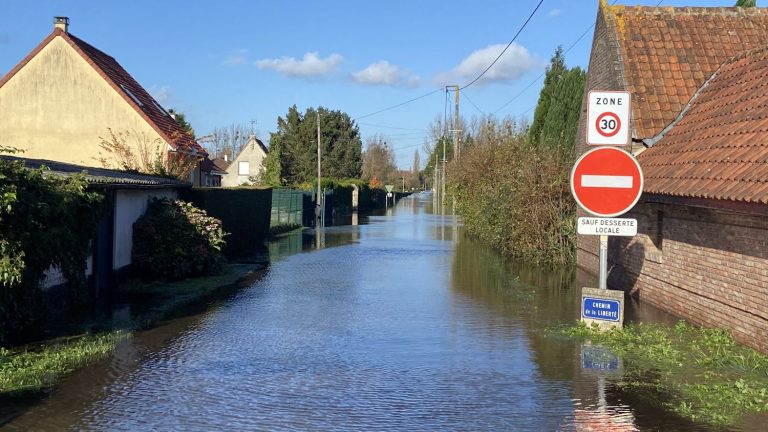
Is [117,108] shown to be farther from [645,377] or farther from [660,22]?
[645,377]

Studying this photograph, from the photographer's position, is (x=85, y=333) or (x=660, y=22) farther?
(x=660, y=22)

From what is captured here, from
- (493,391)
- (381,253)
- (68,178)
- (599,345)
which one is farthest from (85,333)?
(381,253)

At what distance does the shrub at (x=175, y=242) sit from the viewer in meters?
15.7

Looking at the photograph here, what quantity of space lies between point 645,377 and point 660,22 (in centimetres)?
1085

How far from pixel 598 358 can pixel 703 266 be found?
282cm

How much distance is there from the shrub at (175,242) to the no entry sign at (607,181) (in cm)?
948

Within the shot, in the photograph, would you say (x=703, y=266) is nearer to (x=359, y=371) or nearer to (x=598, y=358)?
(x=598, y=358)

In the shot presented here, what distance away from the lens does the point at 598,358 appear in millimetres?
8648

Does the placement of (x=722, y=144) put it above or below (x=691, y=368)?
above

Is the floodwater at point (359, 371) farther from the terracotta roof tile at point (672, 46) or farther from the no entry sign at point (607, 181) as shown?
the terracotta roof tile at point (672, 46)

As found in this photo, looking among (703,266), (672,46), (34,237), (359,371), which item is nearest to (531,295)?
(703,266)

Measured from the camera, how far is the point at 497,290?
15.0 m

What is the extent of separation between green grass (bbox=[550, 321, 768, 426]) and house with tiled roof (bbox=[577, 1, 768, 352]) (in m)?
0.42

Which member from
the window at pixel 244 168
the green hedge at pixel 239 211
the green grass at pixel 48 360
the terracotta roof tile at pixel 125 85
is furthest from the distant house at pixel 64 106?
the window at pixel 244 168
